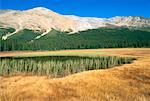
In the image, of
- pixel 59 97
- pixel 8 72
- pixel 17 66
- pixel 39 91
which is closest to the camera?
pixel 59 97

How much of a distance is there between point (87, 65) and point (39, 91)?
6901 cm

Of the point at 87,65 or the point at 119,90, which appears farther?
the point at 87,65

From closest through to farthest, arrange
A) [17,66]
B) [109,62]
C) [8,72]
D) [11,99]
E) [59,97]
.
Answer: [11,99], [59,97], [8,72], [17,66], [109,62]

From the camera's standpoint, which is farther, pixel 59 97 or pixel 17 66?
pixel 17 66

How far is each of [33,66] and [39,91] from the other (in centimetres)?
6042

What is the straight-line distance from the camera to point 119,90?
51500 millimetres

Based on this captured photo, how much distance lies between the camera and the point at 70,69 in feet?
357

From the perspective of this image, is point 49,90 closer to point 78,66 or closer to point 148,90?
point 148,90

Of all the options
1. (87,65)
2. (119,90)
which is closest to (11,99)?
(119,90)

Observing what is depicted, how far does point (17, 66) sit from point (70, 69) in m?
20.0

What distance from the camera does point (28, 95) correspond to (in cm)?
4681

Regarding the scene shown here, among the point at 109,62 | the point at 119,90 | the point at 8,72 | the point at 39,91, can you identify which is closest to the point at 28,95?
the point at 39,91

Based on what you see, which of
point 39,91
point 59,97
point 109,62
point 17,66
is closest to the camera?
point 59,97

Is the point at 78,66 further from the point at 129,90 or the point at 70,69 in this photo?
the point at 129,90
